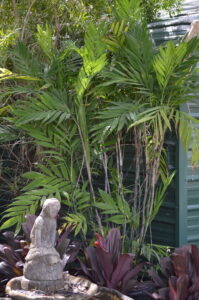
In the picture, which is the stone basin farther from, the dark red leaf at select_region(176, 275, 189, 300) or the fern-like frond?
the fern-like frond

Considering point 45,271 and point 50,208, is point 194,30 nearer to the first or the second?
point 50,208

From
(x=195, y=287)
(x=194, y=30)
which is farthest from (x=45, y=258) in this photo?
(x=194, y=30)

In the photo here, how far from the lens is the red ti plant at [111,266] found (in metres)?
5.01

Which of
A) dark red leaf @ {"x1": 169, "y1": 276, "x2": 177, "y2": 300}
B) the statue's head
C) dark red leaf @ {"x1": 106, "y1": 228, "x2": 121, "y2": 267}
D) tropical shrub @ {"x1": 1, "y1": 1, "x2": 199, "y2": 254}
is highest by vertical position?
tropical shrub @ {"x1": 1, "y1": 1, "x2": 199, "y2": 254}

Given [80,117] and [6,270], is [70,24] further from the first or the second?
[6,270]

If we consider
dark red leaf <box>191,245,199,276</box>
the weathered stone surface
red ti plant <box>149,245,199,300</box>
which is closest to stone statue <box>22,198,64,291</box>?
red ti plant <box>149,245,199,300</box>

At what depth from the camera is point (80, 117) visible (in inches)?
211

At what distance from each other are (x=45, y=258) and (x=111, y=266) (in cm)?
75

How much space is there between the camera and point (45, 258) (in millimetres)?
4559

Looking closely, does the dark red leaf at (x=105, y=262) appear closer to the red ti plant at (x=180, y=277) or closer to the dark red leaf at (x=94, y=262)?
the dark red leaf at (x=94, y=262)

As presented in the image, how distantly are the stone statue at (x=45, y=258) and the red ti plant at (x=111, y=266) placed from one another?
55 centimetres

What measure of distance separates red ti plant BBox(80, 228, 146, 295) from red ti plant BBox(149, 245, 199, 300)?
23cm

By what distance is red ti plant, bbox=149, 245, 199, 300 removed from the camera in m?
4.70

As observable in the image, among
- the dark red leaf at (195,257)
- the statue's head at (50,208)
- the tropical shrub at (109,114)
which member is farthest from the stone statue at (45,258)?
the dark red leaf at (195,257)
